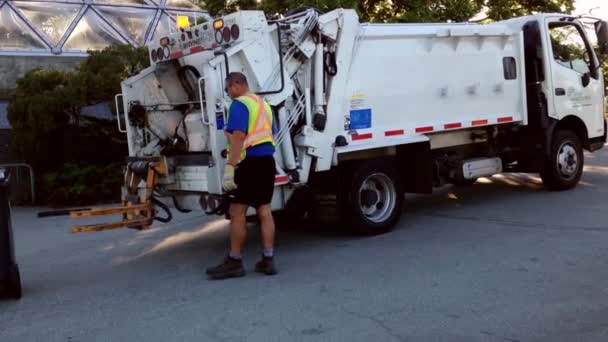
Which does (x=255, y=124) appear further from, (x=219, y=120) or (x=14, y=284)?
(x=14, y=284)

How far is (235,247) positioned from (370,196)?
6.81 feet

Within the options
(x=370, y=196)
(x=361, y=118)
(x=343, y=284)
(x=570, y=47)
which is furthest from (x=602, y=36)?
(x=343, y=284)

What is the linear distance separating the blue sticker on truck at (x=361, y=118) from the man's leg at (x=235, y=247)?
6.12 feet

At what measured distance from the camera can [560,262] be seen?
5.96m

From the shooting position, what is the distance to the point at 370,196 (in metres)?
7.50

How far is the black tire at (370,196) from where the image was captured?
7.28 metres

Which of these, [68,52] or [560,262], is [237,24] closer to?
[560,262]

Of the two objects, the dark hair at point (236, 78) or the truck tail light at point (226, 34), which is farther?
the truck tail light at point (226, 34)

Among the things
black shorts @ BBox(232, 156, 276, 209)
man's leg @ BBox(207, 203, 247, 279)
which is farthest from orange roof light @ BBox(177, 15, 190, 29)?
man's leg @ BBox(207, 203, 247, 279)

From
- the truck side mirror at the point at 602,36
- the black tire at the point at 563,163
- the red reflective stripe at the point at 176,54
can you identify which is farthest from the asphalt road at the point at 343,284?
the truck side mirror at the point at 602,36

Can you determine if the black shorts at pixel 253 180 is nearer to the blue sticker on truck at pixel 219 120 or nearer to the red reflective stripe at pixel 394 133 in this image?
the blue sticker on truck at pixel 219 120

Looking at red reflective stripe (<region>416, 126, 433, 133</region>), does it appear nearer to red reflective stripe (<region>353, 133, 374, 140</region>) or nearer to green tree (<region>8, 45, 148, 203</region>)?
red reflective stripe (<region>353, 133, 374, 140</region>)

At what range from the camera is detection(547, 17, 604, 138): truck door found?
9.59 metres

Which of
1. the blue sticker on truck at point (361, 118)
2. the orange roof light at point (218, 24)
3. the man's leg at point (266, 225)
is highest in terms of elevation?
the orange roof light at point (218, 24)
